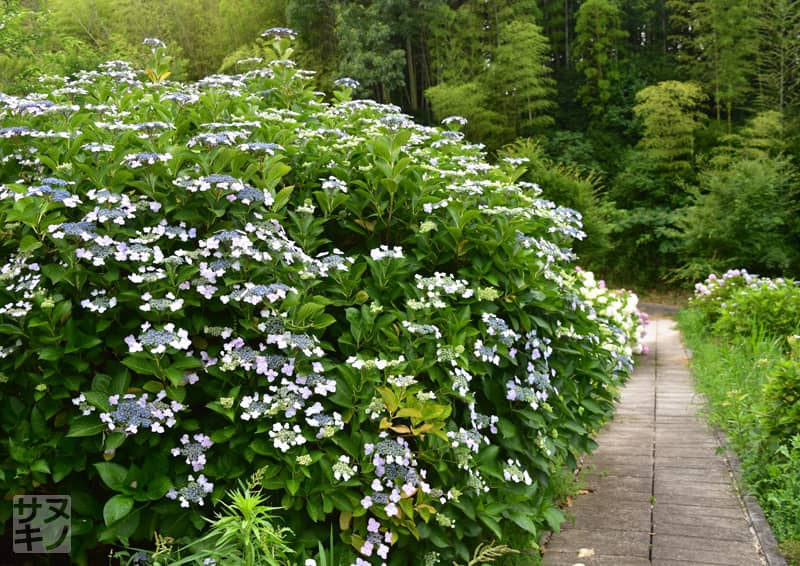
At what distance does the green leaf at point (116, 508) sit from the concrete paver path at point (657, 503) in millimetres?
1405

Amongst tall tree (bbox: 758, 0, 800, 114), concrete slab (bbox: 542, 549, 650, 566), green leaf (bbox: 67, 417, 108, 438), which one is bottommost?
concrete slab (bbox: 542, 549, 650, 566)

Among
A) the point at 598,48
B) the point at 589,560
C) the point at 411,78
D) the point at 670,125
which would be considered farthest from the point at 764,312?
the point at 411,78

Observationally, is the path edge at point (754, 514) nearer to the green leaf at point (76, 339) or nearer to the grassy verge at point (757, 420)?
the grassy verge at point (757, 420)

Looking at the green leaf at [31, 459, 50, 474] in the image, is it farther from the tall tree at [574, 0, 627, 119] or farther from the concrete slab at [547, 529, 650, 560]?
the tall tree at [574, 0, 627, 119]

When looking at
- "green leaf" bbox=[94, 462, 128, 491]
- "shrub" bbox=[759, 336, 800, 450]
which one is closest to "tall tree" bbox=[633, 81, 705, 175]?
"shrub" bbox=[759, 336, 800, 450]

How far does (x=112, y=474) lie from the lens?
1.62m

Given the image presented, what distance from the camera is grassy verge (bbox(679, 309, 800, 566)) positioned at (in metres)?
2.44

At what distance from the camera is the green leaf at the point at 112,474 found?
1.61m

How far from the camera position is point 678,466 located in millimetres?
3100

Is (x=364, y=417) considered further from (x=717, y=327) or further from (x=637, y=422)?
(x=717, y=327)

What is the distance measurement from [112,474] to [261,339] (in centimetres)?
50

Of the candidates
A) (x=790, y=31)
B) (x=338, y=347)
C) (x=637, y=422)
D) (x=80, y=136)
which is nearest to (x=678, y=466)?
(x=637, y=422)

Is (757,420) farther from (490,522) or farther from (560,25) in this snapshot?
(560,25)

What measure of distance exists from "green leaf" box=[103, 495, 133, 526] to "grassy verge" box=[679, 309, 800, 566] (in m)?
2.11
